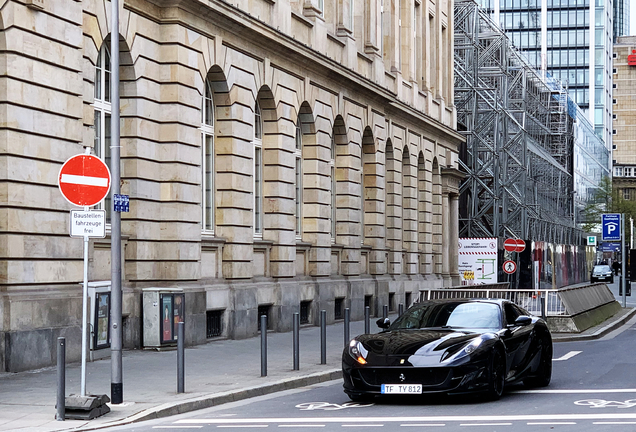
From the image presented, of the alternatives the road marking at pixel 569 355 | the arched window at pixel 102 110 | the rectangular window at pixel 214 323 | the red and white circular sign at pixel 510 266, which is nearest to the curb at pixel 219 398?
the road marking at pixel 569 355

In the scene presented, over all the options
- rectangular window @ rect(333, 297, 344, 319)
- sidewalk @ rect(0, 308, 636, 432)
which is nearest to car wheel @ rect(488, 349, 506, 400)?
sidewalk @ rect(0, 308, 636, 432)

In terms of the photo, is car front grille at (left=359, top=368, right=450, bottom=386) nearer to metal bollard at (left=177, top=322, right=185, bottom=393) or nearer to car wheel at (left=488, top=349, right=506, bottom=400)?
car wheel at (left=488, top=349, right=506, bottom=400)

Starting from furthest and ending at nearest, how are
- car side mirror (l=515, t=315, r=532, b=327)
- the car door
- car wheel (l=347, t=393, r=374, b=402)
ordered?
car side mirror (l=515, t=315, r=532, b=327)
the car door
car wheel (l=347, t=393, r=374, b=402)

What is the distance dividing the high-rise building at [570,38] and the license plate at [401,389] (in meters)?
126

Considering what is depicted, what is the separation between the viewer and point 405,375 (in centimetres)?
1291

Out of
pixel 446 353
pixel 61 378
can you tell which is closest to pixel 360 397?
pixel 446 353

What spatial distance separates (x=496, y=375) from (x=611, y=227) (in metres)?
27.3

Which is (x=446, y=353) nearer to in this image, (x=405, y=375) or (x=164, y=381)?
(x=405, y=375)

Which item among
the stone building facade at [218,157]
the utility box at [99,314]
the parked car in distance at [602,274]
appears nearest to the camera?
the utility box at [99,314]

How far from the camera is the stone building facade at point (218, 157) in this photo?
16.8m

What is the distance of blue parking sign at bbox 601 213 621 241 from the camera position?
128ft

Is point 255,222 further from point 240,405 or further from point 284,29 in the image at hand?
point 240,405

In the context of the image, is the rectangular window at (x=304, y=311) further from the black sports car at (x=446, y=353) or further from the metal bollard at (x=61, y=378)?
the metal bollard at (x=61, y=378)

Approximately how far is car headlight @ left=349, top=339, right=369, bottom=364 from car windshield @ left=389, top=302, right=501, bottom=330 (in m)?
1.09
